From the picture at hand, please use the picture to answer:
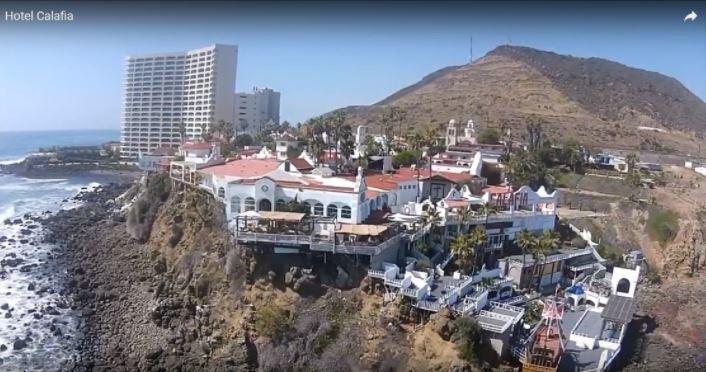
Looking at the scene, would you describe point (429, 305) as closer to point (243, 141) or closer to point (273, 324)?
point (273, 324)

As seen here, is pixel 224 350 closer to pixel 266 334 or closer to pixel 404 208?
pixel 266 334

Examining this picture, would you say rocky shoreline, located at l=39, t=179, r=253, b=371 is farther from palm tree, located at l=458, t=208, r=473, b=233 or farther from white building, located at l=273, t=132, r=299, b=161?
palm tree, located at l=458, t=208, r=473, b=233

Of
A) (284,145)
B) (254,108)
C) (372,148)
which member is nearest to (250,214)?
(284,145)

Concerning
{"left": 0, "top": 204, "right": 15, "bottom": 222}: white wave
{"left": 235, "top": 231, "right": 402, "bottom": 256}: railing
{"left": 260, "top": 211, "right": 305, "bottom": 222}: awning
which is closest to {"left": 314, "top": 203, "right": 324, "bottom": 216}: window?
{"left": 260, "top": 211, "right": 305, "bottom": 222}: awning

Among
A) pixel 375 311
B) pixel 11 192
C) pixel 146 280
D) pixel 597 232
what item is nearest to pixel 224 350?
pixel 375 311

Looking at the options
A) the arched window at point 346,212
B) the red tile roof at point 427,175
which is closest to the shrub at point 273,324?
the arched window at point 346,212
